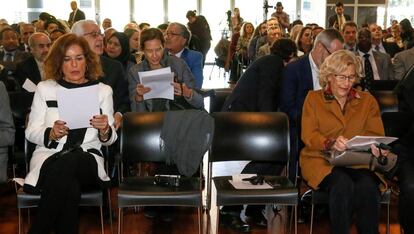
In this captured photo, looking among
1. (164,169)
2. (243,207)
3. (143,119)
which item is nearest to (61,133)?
(143,119)

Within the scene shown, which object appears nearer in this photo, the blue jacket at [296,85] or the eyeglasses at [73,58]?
the eyeglasses at [73,58]

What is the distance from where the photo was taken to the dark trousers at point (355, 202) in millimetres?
3576

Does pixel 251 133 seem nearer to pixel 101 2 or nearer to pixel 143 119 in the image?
pixel 143 119

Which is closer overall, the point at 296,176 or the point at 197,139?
the point at 197,139

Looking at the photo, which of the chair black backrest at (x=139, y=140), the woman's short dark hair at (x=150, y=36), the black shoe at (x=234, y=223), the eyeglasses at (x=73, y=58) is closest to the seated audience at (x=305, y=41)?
the woman's short dark hair at (x=150, y=36)

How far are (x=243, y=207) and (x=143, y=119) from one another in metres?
1.17

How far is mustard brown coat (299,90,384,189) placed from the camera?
3943 millimetres

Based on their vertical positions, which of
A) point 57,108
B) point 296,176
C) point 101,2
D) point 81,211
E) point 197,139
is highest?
point 101,2

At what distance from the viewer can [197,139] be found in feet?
13.3

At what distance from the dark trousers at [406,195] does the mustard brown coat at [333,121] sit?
310 mm

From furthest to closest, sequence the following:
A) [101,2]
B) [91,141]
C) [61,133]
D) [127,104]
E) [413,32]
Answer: [101,2], [413,32], [127,104], [91,141], [61,133]

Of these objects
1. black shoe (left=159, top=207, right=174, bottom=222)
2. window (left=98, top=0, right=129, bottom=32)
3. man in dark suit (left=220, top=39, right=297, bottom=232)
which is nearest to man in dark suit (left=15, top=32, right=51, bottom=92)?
black shoe (left=159, top=207, right=174, bottom=222)

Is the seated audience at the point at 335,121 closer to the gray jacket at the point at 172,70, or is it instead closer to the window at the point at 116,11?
the gray jacket at the point at 172,70

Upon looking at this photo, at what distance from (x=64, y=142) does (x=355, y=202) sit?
6.36 feet
